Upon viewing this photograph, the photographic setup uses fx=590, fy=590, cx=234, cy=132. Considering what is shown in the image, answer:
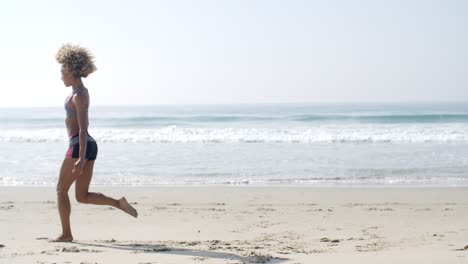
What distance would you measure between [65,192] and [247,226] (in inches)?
77.1

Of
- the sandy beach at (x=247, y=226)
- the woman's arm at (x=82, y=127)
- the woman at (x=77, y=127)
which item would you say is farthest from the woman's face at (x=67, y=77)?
the sandy beach at (x=247, y=226)

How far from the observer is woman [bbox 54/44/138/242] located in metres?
4.74

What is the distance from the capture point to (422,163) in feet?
40.9

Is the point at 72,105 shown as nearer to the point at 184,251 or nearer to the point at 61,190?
the point at 61,190

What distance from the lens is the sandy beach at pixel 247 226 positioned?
4434 mm

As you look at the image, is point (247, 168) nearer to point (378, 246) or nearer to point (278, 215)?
point (278, 215)

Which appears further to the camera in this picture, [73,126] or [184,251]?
[73,126]

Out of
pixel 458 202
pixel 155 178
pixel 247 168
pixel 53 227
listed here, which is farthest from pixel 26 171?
pixel 458 202

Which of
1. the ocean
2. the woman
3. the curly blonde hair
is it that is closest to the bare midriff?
the woman

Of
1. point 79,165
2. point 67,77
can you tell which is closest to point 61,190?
point 79,165

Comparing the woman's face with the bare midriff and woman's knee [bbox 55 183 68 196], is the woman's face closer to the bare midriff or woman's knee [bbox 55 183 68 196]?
the bare midriff

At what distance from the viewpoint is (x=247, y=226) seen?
604cm

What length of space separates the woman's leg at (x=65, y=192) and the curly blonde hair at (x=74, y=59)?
740 millimetres

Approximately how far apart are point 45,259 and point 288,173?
7.24 m
